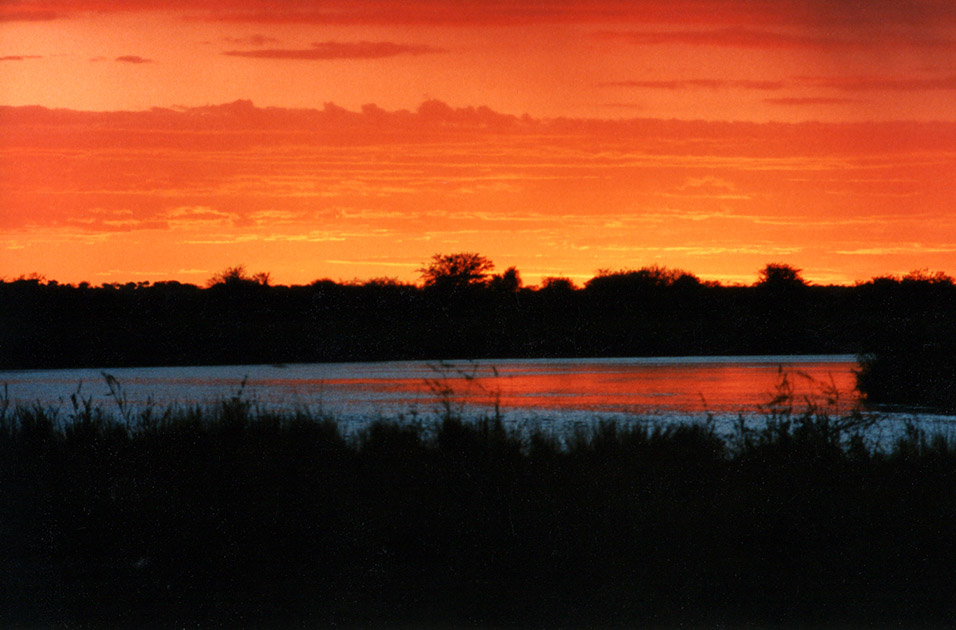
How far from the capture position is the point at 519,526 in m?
9.00

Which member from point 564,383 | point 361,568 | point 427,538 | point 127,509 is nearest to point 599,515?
point 427,538

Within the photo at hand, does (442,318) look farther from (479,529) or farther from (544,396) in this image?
(479,529)

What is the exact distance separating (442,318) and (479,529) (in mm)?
65956

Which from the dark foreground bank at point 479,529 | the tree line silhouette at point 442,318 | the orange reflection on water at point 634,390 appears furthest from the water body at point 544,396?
the tree line silhouette at point 442,318

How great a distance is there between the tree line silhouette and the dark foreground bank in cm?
5083

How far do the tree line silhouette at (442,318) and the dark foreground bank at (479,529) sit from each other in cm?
5083

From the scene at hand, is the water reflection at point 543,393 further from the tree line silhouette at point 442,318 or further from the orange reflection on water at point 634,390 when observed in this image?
the tree line silhouette at point 442,318

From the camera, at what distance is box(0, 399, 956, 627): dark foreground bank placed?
759cm

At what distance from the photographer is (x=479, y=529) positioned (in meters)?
9.06

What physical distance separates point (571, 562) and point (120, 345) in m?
63.7

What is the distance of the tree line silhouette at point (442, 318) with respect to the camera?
67438 millimetres

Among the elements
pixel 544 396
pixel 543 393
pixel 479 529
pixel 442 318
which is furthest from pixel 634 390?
pixel 442 318

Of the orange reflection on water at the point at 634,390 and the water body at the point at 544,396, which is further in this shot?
the orange reflection on water at the point at 634,390

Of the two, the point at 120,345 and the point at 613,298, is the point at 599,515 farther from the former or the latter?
the point at 613,298
